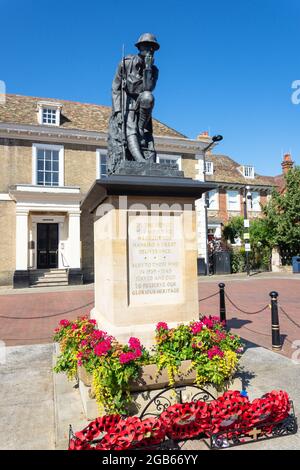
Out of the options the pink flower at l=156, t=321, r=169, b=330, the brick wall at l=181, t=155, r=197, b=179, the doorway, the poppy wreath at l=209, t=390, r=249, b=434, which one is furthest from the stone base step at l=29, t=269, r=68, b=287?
the poppy wreath at l=209, t=390, r=249, b=434

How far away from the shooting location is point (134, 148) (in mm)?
4809

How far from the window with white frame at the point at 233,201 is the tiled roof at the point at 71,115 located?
834 centimetres

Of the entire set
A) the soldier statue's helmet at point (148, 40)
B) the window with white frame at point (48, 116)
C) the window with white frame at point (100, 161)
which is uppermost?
the window with white frame at point (48, 116)

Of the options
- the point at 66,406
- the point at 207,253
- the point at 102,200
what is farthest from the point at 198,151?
the point at 66,406

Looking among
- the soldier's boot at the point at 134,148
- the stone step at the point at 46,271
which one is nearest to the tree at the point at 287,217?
the stone step at the point at 46,271

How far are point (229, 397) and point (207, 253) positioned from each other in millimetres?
20382

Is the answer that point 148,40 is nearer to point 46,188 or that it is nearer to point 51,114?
point 46,188

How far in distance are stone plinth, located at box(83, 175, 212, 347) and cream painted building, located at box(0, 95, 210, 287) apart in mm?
15282

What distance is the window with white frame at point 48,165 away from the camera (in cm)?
1999

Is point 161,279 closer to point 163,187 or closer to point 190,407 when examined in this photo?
point 163,187

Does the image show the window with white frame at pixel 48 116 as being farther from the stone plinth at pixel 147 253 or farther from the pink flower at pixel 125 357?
the pink flower at pixel 125 357

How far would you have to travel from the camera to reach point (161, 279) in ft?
14.6

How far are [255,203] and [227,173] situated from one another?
3959mm

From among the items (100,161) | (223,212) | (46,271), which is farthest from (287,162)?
(46,271)
